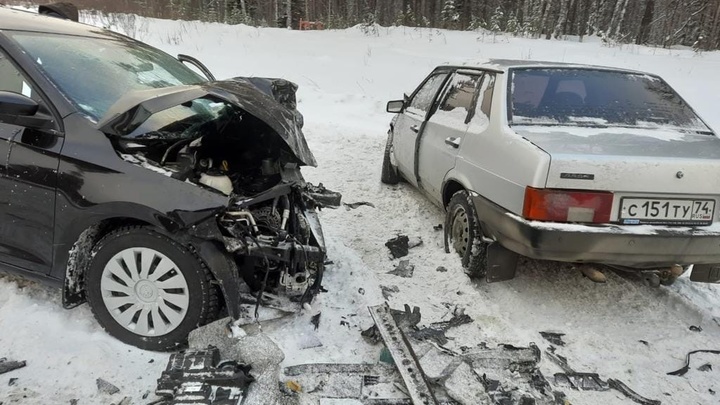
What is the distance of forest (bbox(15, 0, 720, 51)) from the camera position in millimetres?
19500

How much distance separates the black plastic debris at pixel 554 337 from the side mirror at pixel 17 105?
3.36 m

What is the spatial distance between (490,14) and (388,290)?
22507 mm

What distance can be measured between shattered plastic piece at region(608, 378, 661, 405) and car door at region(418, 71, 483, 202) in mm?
2009

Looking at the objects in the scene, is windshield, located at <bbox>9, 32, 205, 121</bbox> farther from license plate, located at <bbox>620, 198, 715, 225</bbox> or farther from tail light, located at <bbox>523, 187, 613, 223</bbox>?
license plate, located at <bbox>620, 198, 715, 225</bbox>

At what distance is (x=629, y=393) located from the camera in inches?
104

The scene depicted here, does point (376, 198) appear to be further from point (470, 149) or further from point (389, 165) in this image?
Answer: point (470, 149)

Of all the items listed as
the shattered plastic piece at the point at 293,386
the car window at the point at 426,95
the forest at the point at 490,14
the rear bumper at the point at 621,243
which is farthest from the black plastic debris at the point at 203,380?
the forest at the point at 490,14

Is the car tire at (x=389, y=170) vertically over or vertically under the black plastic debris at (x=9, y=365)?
over

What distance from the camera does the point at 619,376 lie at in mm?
2777

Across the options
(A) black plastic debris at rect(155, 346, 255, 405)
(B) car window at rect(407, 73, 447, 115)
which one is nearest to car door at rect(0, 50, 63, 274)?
(A) black plastic debris at rect(155, 346, 255, 405)

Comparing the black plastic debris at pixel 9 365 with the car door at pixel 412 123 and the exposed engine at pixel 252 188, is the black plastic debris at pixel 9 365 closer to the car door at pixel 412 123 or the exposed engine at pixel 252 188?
the exposed engine at pixel 252 188

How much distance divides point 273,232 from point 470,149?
1.79 meters

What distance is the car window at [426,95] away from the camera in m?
4.92

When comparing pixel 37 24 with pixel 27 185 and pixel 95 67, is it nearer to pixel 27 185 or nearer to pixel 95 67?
pixel 95 67
